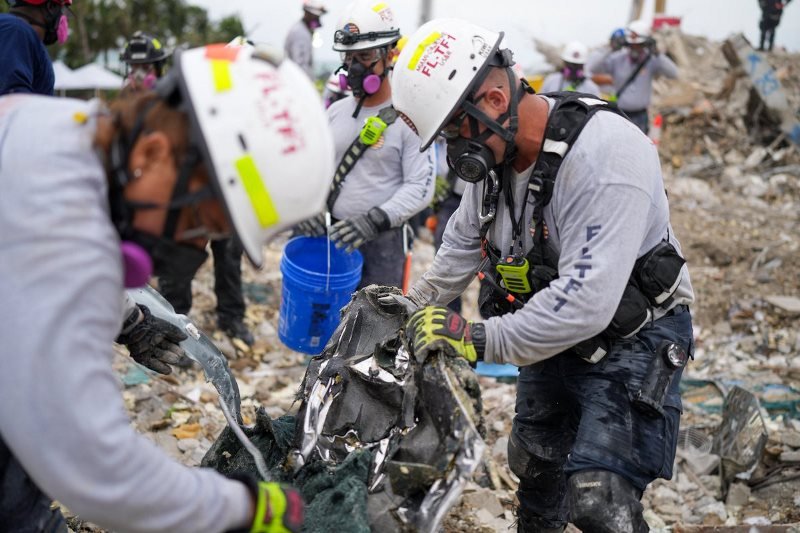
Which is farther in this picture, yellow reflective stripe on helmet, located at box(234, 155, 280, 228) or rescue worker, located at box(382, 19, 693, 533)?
rescue worker, located at box(382, 19, 693, 533)

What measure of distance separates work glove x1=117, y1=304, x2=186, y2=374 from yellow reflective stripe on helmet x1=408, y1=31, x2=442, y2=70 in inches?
53.5

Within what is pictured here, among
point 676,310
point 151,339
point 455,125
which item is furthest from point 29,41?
point 676,310

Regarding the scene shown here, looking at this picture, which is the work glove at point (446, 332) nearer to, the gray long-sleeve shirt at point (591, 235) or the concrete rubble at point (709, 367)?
the gray long-sleeve shirt at point (591, 235)

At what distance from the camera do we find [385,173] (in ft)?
15.4

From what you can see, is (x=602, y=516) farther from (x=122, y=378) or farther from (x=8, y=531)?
(x=122, y=378)

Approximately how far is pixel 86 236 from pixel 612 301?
1697mm

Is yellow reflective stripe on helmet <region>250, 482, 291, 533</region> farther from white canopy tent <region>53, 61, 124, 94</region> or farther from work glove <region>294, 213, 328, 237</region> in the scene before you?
white canopy tent <region>53, 61, 124, 94</region>

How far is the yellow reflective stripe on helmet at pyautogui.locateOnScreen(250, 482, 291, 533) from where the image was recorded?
1.78 m

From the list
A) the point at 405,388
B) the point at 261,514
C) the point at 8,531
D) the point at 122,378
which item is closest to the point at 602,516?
the point at 405,388

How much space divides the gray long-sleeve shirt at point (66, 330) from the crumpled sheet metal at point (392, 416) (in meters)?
0.81

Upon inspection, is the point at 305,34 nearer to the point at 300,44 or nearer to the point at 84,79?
the point at 300,44

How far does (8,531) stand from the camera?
6.31 ft

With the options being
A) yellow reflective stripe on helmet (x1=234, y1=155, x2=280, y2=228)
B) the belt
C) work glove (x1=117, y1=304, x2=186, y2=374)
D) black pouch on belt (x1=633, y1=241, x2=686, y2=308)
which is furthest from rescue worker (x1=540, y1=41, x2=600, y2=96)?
yellow reflective stripe on helmet (x1=234, y1=155, x2=280, y2=228)

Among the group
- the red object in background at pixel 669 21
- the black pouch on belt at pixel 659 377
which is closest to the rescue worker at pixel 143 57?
the black pouch on belt at pixel 659 377
